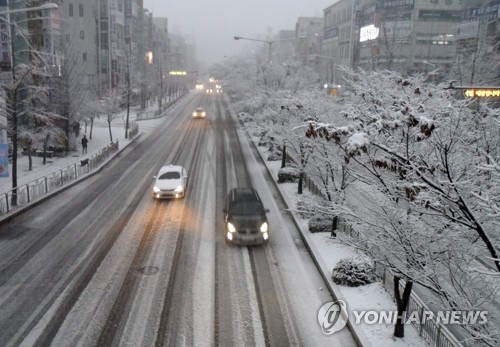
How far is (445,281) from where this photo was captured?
8922 mm

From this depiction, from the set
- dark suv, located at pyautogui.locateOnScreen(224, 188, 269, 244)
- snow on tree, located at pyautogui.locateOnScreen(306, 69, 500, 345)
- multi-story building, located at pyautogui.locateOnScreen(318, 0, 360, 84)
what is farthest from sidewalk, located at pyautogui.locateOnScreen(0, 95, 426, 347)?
multi-story building, located at pyautogui.locateOnScreen(318, 0, 360, 84)

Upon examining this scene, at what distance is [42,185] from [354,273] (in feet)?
60.4

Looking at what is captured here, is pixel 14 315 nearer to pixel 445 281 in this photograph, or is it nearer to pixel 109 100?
pixel 445 281

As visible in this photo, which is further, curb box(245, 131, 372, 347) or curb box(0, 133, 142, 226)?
curb box(0, 133, 142, 226)

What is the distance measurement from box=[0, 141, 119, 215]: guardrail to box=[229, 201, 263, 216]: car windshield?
10155 millimetres

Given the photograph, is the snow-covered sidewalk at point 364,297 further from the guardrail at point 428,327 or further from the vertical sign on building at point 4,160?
the vertical sign on building at point 4,160

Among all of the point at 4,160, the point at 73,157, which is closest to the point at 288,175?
the point at 4,160

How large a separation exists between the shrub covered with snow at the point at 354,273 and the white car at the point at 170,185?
38.1 feet

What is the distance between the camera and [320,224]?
1850 centimetres

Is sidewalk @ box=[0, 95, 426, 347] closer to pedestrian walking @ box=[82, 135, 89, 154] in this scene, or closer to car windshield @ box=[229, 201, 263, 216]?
car windshield @ box=[229, 201, 263, 216]

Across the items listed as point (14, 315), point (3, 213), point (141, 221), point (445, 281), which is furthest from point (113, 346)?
point (3, 213)

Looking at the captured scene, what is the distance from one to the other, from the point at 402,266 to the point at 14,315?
972 cm

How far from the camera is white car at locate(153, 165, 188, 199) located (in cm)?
2314

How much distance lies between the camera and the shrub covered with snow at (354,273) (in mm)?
13492
